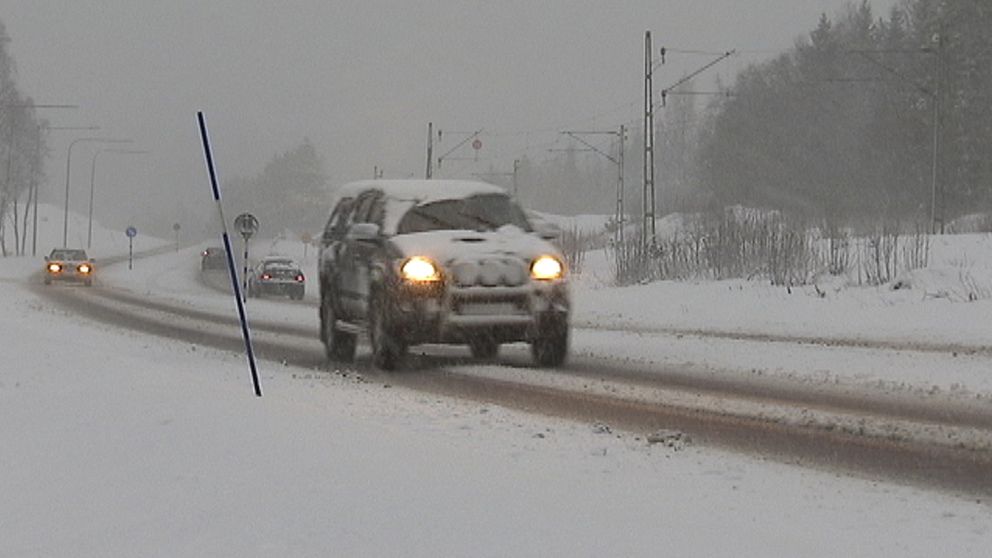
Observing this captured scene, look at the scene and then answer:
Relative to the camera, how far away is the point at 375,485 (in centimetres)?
536

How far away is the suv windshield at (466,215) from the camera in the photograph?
12172mm

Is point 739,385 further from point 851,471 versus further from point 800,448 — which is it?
point 851,471

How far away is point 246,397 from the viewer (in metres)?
8.22

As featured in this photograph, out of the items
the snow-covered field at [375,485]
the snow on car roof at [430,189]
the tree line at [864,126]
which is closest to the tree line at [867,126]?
the tree line at [864,126]

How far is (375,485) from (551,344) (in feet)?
22.3

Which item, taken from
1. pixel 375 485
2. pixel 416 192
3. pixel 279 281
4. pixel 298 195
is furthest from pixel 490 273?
pixel 298 195

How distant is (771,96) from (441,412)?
87.1 metres

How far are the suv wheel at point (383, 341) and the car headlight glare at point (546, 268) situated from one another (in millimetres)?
1524

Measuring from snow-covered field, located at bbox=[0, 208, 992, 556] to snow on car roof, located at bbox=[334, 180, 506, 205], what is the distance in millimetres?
3082

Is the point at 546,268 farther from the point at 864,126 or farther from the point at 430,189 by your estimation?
the point at 864,126

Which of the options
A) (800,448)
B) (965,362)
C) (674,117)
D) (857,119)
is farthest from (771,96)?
(674,117)

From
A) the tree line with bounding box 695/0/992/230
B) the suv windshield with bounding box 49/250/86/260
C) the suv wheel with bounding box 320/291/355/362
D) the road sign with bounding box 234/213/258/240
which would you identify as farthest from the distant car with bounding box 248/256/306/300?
the suv wheel with bounding box 320/291/355/362

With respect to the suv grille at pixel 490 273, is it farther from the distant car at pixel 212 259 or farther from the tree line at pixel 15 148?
the tree line at pixel 15 148

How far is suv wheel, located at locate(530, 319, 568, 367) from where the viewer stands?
1174cm
